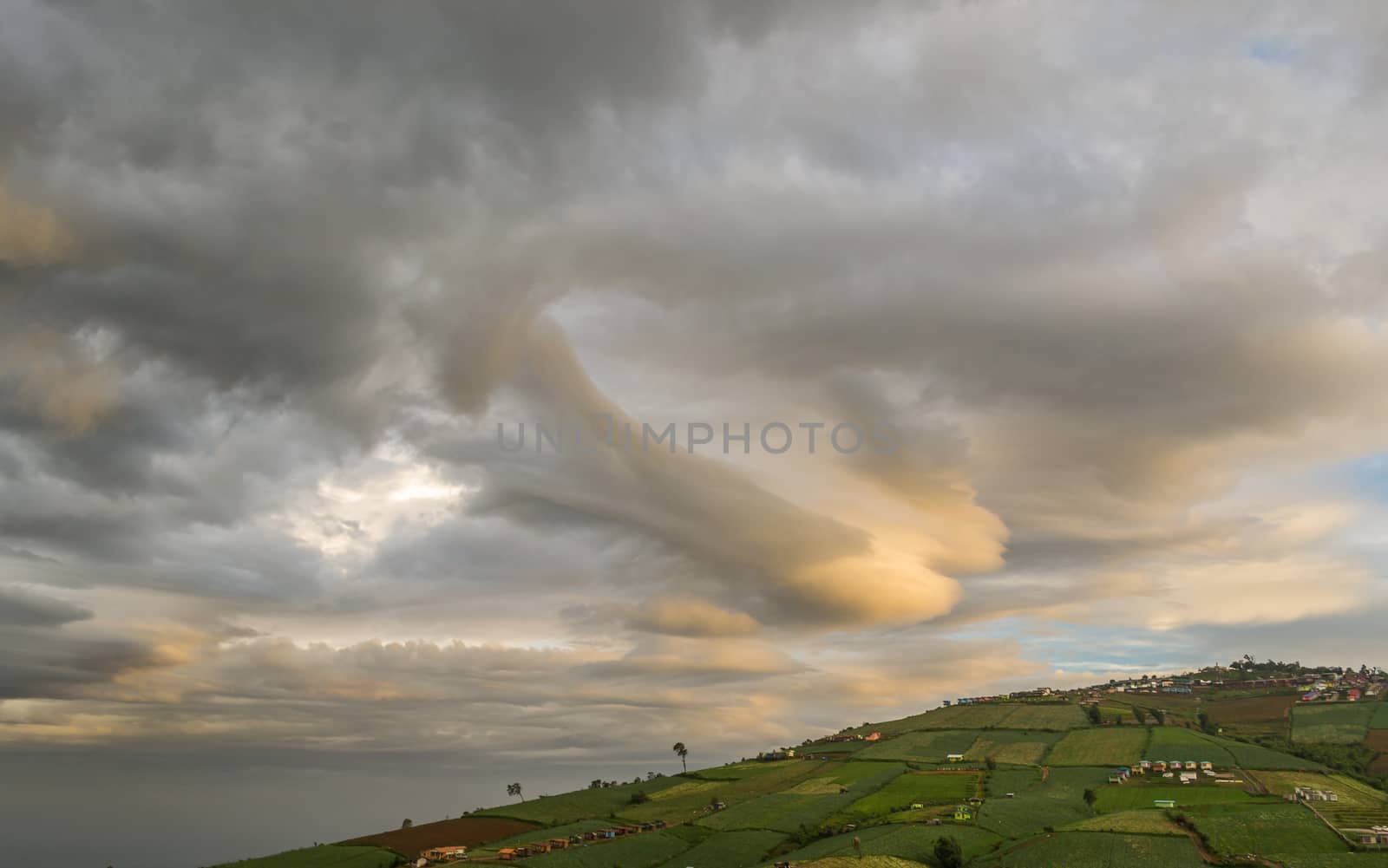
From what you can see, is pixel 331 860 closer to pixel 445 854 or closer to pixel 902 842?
pixel 445 854

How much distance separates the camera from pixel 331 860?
19138cm

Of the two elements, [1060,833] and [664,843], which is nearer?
[1060,833]

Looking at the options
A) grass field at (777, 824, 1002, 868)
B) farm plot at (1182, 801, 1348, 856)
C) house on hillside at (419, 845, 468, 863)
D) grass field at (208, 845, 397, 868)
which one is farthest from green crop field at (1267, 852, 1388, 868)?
grass field at (208, 845, 397, 868)

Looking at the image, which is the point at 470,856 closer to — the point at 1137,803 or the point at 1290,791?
the point at 1137,803

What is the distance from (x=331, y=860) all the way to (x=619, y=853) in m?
61.3

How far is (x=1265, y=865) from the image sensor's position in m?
139

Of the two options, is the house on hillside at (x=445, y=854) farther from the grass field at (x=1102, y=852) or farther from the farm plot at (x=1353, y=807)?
the farm plot at (x=1353, y=807)

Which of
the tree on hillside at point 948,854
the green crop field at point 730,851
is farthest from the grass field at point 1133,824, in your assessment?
the green crop field at point 730,851

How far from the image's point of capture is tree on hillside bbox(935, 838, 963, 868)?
Answer: 15062cm

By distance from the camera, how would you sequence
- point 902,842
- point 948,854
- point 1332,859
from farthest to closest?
point 902,842 → point 948,854 → point 1332,859

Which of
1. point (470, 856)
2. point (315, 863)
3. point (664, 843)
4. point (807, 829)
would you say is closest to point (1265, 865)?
point (807, 829)

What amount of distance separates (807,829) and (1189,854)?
73.5m

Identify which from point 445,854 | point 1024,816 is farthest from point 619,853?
point 1024,816

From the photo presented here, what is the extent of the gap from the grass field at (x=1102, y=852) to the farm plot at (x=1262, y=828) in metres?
7.04
